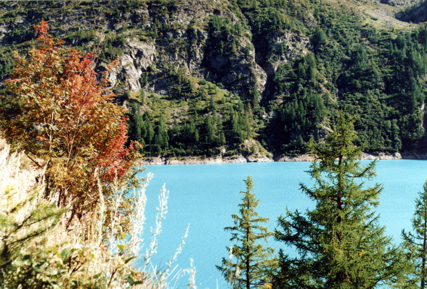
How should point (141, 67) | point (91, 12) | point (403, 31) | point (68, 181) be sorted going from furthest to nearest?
point (403, 31), point (91, 12), point (141, 67), point (68, 181)

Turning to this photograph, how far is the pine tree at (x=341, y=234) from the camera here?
21.7 feet

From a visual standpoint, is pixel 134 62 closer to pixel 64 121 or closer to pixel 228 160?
pixel 228 160

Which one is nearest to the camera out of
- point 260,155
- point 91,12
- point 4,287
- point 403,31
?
point 4,287

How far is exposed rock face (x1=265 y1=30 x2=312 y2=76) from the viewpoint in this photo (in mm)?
140913

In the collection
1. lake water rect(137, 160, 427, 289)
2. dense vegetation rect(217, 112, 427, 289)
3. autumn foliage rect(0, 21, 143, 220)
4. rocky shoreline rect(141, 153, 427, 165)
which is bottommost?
lake water rect(137, 160, 427, 289)

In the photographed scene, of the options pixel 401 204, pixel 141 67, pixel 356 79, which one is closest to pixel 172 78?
pixel 141 67

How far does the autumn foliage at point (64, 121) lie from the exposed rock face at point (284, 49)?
466 feet

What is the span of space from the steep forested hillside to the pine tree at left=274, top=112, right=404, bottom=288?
289 feet

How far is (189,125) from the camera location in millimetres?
104188

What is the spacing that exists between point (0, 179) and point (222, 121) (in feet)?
355

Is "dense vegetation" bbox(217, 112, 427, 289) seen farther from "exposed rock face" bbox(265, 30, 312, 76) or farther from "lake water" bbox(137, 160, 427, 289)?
"exposed rock face" bbox(265, 30, 312, 76)

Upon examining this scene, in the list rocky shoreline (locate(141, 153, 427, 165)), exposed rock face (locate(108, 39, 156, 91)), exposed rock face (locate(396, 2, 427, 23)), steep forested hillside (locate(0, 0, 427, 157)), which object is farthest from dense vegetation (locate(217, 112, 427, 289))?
exposed rock face (locate(396, 2, 427, 23))

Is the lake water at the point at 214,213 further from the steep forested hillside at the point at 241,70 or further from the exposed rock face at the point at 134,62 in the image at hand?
the exposed rock face at the point at 134,62

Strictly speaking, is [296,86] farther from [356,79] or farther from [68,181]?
[68,181]
